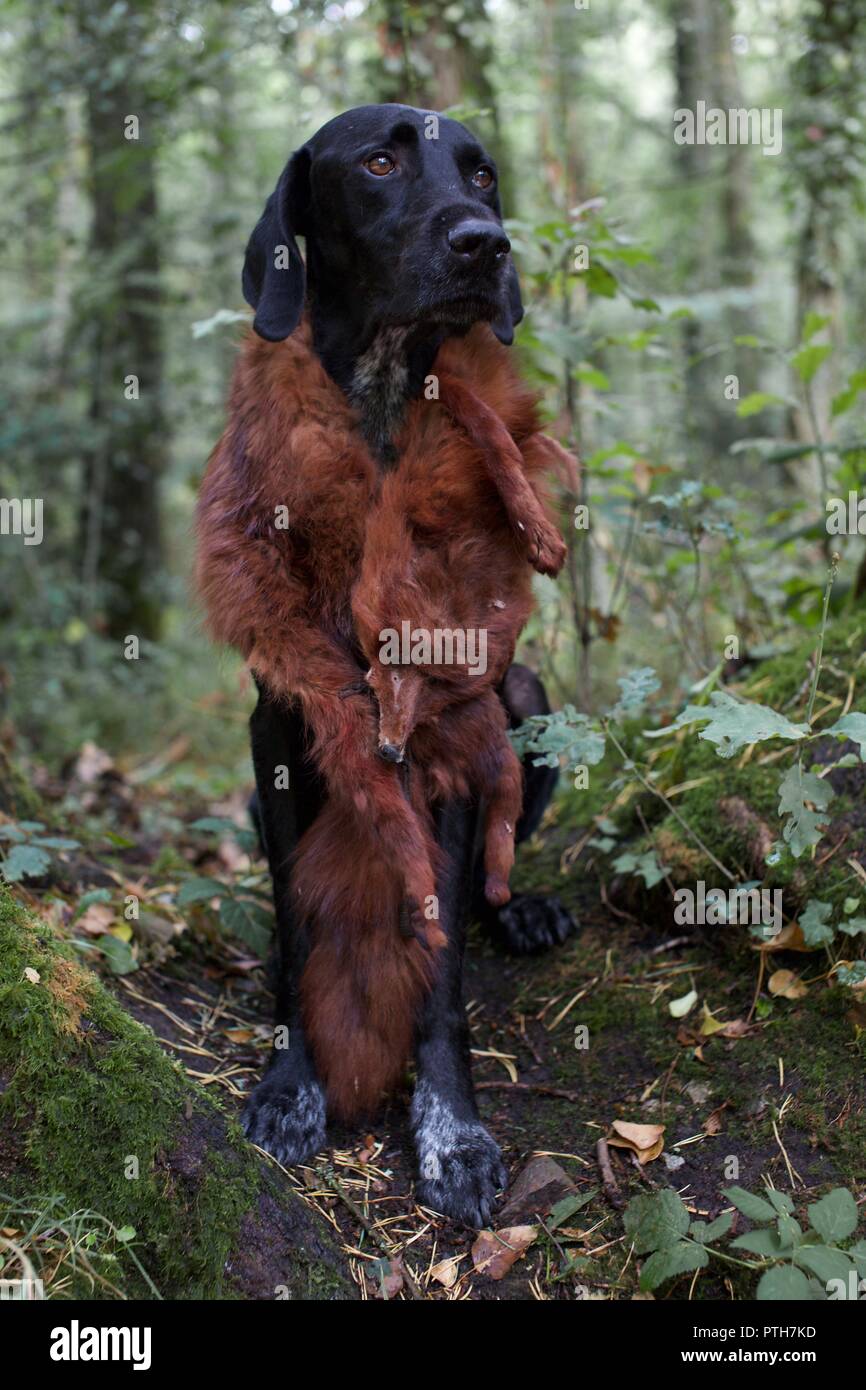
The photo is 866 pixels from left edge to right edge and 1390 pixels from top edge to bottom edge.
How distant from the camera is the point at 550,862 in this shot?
13.0 ft

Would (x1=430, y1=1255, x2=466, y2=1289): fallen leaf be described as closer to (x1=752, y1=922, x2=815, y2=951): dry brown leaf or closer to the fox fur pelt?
the fox fur pelt

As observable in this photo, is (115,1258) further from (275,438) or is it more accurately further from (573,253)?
(573,253)

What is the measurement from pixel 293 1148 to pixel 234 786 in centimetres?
371

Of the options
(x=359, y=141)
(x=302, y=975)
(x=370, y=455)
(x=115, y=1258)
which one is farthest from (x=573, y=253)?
(x=115, y=1258)

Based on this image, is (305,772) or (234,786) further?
(234,786)

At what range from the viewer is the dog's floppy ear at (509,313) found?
2.89 meters

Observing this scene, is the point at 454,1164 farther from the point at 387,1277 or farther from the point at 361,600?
the point at 361,600

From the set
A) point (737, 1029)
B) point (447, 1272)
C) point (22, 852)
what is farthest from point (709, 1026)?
point (22, 852)

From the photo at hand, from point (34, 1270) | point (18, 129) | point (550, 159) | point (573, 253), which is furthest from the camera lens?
point (18, 129)

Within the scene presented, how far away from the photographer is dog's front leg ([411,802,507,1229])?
2469mm

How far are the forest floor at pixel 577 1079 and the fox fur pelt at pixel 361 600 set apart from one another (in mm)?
320

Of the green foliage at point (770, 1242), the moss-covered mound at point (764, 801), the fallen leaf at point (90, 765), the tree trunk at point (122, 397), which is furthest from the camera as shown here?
the tree trunk at point (122, 397)

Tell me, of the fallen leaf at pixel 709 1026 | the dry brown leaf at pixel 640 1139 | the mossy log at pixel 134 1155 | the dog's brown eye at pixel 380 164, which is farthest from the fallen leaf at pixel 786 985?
the dog's brown eye at pixel 380 164

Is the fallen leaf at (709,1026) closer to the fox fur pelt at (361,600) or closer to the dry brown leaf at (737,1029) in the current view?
the dry brown leaf at (737,1029)
